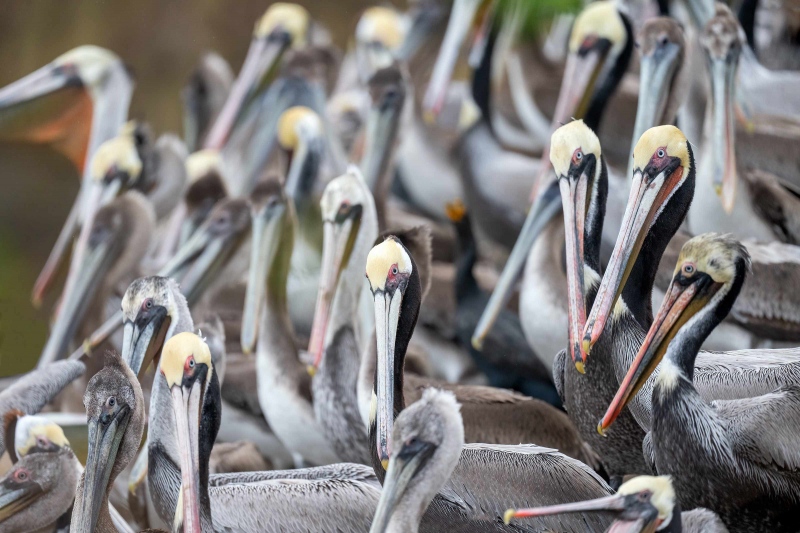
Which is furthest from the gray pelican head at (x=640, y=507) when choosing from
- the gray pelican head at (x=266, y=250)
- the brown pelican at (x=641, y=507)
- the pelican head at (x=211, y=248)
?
the pelican head at (x=211, y=248)

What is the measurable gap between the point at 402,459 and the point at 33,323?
3.50 metres

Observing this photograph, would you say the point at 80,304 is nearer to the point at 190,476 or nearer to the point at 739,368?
the point at 190,476

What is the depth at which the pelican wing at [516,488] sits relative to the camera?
2.71m

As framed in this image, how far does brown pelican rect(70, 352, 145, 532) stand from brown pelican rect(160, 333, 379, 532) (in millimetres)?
100

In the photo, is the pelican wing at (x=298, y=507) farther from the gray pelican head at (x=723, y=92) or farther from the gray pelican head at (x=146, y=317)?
the gray pelican head at (x=723, y=92)

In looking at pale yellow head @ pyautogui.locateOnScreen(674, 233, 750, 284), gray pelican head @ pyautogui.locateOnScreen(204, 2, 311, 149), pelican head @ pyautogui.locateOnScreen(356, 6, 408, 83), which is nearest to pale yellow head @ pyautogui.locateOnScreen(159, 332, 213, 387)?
pale yellow head @ pyautogui.locateOnScreen(674, 233, 750, 284)

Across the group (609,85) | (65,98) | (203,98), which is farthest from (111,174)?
(609,85)

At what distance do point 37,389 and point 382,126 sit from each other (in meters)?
1.90

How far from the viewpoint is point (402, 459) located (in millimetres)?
2293

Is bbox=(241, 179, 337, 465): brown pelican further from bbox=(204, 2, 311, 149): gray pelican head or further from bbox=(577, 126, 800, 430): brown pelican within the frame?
bbox=(204, 2, 311, 149): gray pelican head

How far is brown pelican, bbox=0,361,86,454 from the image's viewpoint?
11.5ft

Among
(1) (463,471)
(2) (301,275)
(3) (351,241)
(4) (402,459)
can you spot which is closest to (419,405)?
(4) (402,459)

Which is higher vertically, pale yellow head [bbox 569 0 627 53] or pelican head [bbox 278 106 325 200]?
pale yellow head [bbox 569 0 627 53]

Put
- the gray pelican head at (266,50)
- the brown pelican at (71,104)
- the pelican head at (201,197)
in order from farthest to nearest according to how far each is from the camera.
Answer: the gray pelican head at (266,50), the brown pelican at (71,104), the pelican head at (201,197)
